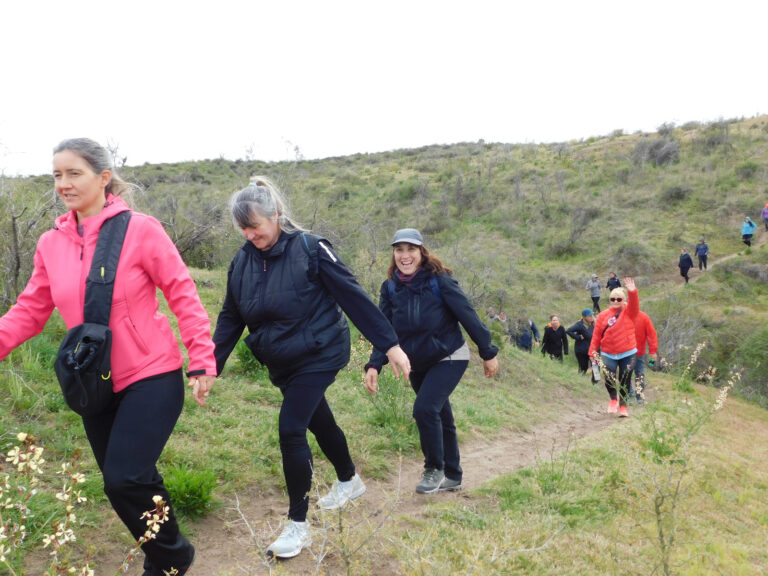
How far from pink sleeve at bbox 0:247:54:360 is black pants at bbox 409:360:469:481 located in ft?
7.89

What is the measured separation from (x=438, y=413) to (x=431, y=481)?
0.60m

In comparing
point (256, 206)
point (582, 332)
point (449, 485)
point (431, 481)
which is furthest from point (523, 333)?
point (256, 206)

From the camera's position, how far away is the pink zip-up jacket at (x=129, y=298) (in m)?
2.31

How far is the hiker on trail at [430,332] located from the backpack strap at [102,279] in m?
2.00

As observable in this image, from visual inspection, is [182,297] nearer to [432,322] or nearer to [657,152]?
[432,322]

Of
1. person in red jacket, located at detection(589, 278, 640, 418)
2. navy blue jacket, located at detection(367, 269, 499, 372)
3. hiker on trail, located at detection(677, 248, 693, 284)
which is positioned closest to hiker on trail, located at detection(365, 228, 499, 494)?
navy blue jacket, located at detection(367, 269, 499, 372)

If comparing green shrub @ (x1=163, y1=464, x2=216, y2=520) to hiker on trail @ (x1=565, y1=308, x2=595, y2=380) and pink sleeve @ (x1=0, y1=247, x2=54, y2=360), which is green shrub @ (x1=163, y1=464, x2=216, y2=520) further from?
hiker on trail @ (x1=565, y1=308, x2=595, y2=380)

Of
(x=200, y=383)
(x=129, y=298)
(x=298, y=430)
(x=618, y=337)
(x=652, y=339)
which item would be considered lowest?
(x=652, y=339)

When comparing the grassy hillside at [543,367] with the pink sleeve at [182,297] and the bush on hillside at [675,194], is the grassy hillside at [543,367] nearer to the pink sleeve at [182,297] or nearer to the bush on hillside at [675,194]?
the bush on hillside at [675,194]

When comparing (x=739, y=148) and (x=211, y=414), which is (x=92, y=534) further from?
(x=739, y=148)

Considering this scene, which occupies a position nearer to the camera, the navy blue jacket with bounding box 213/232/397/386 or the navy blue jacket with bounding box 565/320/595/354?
the navy blue jacket with bounding box 213/232/397/386

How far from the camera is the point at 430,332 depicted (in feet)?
13.0

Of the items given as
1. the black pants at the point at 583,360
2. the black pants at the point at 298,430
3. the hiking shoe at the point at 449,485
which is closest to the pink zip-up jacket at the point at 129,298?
the black pants at the point at 298,430

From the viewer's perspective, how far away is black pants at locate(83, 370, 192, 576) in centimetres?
225
